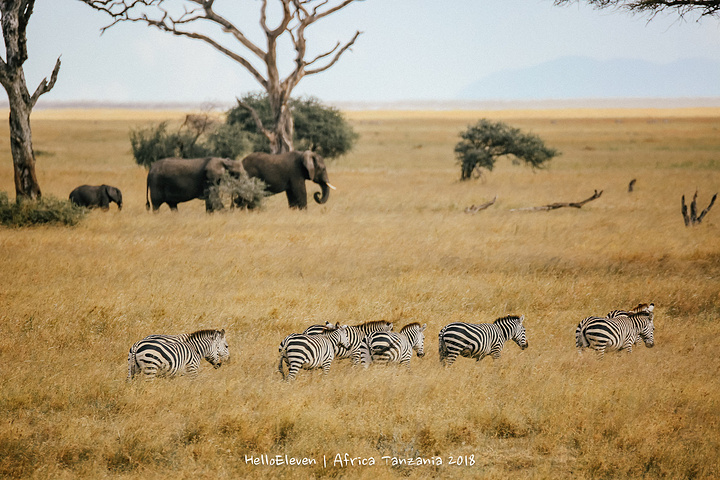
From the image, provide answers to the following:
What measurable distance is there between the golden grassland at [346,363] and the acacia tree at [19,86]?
347 cm

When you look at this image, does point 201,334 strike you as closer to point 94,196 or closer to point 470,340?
point 470,340

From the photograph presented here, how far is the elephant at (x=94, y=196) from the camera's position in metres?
21.9

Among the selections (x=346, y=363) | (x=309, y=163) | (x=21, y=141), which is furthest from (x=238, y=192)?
(x=346, y=363)

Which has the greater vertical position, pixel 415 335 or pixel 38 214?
pixel 38 214

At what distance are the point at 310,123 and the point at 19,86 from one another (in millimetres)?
24084

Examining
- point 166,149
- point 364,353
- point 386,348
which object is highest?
point 166,149

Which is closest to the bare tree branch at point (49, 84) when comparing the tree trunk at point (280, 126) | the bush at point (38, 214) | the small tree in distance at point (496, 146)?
the bush at point (38, 214)

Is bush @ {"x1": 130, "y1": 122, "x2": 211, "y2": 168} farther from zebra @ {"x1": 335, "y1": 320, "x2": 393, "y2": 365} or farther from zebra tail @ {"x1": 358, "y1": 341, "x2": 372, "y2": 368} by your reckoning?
zebra tail @ {"x1": 358, "y1": 341, "x2": 372, "y2": 368}

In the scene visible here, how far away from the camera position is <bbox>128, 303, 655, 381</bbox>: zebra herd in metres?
7.20

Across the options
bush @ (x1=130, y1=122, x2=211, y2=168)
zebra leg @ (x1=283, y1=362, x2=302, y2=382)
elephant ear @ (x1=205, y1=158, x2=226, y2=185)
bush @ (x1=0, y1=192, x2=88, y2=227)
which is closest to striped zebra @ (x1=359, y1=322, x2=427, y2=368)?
zebra leg @ (x1=283, y1=362, x2=302, y2=382)

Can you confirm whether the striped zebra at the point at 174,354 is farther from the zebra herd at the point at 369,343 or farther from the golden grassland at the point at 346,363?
the golden grassland at the point at 346,363

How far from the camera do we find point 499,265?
14.5m

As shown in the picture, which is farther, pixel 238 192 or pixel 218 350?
pixel 238 192

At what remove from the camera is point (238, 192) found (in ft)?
71.3
